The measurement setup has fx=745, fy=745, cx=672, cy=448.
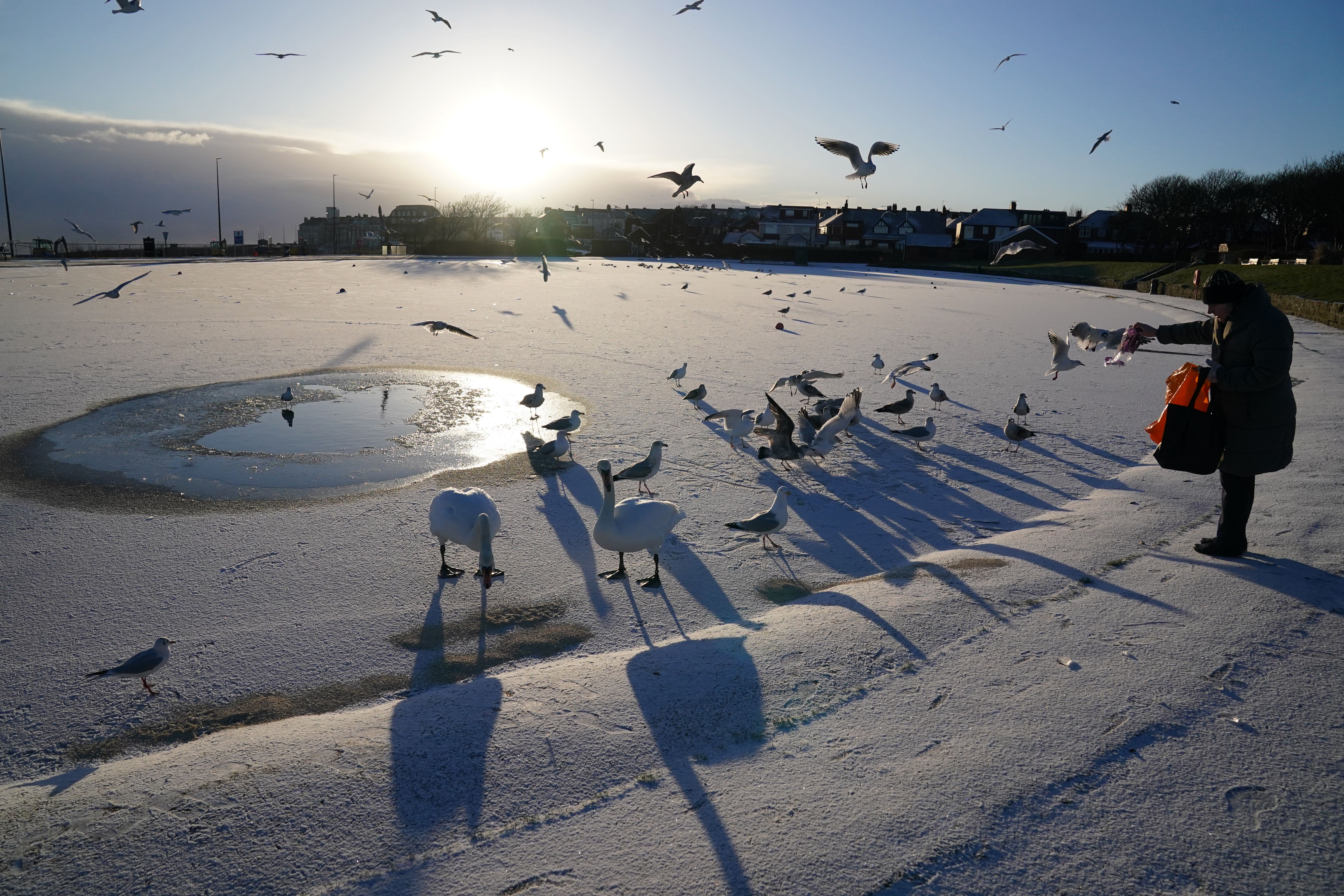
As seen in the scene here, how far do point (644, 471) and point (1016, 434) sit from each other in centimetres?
463

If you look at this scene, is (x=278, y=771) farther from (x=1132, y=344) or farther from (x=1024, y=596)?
(x=1132, y=344)

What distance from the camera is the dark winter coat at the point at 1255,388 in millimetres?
4715

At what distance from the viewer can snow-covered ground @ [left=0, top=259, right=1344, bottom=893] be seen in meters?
2.77

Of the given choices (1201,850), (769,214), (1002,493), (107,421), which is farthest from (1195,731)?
(769,214)

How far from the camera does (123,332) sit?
16.6 m

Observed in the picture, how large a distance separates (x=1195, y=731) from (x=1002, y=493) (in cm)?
428

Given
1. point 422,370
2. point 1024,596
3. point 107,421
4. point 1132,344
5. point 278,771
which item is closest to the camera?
point 278,771

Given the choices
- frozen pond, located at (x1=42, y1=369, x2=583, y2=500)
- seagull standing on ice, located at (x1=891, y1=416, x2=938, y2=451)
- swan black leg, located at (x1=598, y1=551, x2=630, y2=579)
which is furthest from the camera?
seagull standing on ice, located at (x1=891, y1=416, x2=938, y2=451)

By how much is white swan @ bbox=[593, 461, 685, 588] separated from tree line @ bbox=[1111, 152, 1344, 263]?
65723mm

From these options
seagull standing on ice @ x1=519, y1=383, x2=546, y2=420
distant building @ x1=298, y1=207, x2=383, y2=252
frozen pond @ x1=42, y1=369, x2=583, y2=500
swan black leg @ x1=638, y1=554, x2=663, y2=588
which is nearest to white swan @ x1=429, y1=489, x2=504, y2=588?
swan black leg @ x1=638, y1=554, x2=663, y2=588

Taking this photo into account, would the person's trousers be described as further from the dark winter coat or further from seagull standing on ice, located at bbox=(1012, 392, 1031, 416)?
seagull standing on ice, located at bbox=(1012, 392, 1031, 416)

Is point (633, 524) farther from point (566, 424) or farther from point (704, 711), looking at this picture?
point (566, 424)

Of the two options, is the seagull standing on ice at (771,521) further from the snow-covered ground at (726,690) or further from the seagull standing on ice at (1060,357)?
the seagull standing on ice at (1060,357)

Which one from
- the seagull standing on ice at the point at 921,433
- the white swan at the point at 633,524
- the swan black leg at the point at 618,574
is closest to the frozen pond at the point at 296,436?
the swan black leg at the point at 618,574
